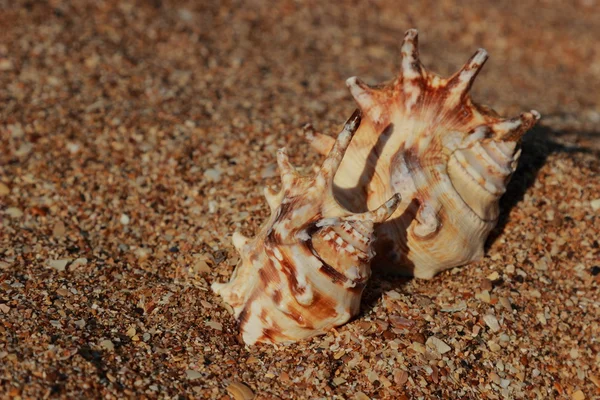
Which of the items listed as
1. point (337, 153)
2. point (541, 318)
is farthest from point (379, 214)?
point (541, 318)

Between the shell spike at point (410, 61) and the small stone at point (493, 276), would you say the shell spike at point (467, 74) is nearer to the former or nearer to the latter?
the shell spike at point (410, 61)

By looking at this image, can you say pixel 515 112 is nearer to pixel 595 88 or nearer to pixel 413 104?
pixel 595 88

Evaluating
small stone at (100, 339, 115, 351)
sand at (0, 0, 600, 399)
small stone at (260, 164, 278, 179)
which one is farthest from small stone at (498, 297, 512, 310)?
small stone at (100, 339, 115, 351)

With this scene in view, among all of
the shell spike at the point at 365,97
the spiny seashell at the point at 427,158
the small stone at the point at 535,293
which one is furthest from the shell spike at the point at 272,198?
the small stone at the point at 535,293

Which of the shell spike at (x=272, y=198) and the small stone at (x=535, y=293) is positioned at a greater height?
the shell spike at (x=272, y=198)

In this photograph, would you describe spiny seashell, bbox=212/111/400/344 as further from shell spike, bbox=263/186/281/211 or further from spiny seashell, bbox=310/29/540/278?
spiny seashell, bbox=310/29/540/278

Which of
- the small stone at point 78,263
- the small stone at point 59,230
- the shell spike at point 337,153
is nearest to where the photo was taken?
the shell spike at point 337,153
